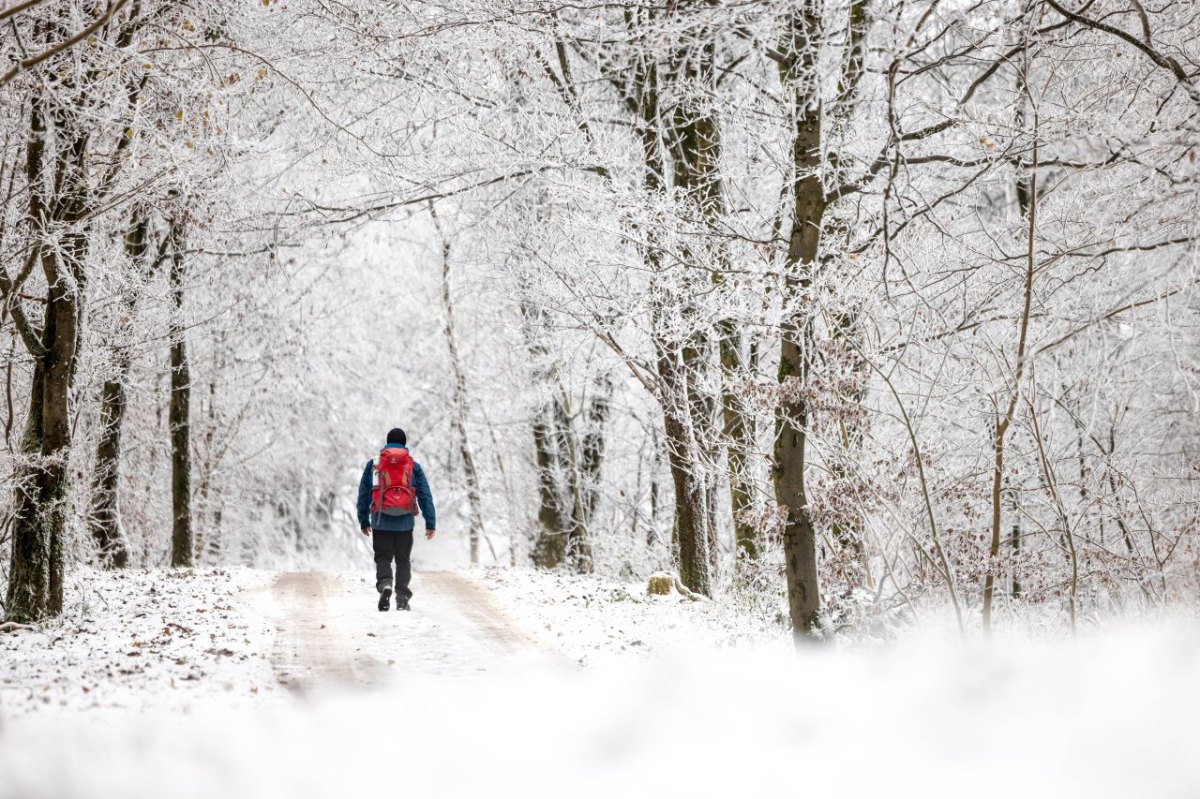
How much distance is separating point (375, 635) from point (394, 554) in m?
1.67

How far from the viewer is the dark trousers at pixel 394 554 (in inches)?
379

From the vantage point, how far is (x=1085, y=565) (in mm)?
9469

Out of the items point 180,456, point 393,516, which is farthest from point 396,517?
point 180,456

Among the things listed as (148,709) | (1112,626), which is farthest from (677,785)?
(1112,626)

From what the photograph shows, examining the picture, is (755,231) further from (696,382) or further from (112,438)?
(112,438)

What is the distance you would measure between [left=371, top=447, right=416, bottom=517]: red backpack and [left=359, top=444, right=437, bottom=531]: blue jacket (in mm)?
76

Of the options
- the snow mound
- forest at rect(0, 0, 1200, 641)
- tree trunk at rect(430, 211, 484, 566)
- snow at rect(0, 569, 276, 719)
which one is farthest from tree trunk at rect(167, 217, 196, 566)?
the snow mound

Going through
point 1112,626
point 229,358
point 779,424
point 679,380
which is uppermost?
point 229,358

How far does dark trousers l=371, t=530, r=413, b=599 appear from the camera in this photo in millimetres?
9625

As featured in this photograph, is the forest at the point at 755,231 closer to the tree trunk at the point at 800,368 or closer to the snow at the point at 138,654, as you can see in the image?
the tree trunk at the point at 800,368

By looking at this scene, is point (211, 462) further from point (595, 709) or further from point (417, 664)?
point (595, 709)

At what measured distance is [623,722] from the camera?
4.68m

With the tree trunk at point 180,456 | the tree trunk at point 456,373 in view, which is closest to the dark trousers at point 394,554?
the tree trunk at point 180,456

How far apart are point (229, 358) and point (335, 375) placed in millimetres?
4332
